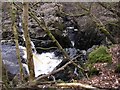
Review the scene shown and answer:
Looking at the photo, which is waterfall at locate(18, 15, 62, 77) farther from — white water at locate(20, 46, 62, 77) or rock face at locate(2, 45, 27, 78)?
rock face at locate(2, 45, 27, 78)

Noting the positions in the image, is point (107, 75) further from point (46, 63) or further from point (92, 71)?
point (46, 63)

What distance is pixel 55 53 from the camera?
433 inches

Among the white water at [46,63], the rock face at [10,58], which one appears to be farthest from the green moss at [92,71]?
the white water at [46,63]

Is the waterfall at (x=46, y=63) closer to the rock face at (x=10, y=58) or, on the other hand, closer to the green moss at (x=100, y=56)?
the rock face at (x=10, y=58)

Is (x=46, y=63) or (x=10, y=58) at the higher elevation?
(x=10, y=58)

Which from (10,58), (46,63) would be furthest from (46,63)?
(10,58)

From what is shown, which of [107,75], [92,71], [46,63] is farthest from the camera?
[46,63]

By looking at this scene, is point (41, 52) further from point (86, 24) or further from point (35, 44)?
point (86, 24)

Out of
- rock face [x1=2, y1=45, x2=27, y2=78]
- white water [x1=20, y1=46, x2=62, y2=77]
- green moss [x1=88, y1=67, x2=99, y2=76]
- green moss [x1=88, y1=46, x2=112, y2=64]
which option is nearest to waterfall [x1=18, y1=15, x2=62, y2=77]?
white water [x1=20, y1=46, x2=62, y2=77]

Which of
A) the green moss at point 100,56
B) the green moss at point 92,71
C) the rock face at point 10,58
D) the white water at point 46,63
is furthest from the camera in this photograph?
the white water at point 46,63

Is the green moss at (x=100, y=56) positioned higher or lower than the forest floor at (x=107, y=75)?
higher

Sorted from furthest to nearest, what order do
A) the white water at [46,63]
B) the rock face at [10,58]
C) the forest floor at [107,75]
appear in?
the white water at [46,63], the rock face at [10,58], the forest floor at [107,75]

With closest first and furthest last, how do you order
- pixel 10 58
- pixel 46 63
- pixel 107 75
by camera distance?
pixel 107 75 < pixel 10 58 < pixel 46 63

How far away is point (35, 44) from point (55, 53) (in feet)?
4.68
